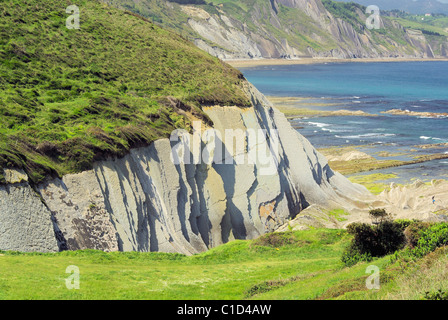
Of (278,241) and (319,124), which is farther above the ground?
(319,124)

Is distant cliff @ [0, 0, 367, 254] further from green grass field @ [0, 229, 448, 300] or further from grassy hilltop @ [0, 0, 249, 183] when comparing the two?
green grass field @ [0, 229, 448, 300]

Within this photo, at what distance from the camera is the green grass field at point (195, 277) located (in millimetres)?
Answer: 18469

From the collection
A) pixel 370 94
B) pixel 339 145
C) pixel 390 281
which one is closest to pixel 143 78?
pixel 390 281

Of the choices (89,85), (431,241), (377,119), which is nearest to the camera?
(431,241)

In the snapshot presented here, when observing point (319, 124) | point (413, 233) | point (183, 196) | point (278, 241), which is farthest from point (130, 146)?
point (319, 124)

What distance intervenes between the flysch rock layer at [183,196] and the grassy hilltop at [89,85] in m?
1.46

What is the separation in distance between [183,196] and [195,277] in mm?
14964

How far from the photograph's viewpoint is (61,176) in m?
29.5

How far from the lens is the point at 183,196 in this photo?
3753cm

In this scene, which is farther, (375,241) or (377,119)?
(377,119)

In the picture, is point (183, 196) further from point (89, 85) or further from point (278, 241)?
point (89, 85)

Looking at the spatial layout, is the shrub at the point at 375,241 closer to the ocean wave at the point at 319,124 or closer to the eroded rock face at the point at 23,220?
the eroded rock face at the point at 23,220

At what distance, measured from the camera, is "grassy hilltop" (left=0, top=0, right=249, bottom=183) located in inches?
1227
